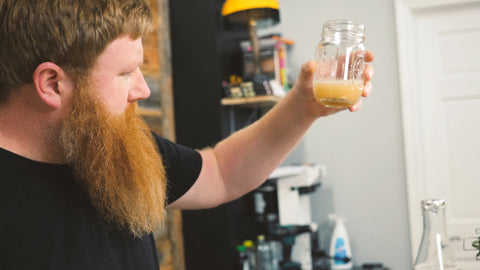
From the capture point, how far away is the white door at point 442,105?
3531 millimetres

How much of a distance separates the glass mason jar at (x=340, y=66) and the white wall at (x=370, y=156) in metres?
2.56

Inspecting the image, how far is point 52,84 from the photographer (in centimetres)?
98

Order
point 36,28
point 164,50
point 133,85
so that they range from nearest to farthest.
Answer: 1. point 36,28
2. point 133,85
3. point 164,50

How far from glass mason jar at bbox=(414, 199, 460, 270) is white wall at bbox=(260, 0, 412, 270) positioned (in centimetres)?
267

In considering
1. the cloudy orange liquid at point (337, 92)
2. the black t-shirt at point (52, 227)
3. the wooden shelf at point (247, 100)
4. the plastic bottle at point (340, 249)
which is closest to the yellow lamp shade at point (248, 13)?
the wooden shelf at point (247, 100)

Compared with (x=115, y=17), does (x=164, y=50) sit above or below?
above

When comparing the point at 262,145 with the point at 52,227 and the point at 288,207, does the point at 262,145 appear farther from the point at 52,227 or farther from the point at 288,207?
the point at 288,207

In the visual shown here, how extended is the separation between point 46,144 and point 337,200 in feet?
9.73

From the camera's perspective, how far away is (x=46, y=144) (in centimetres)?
102

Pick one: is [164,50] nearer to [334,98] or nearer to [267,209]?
[267,209]

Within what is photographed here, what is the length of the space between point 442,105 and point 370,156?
60 centimetres

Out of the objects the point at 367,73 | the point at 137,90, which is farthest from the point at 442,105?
the point at 137,90

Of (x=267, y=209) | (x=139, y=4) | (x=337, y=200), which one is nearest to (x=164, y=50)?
(x=267, y=209)

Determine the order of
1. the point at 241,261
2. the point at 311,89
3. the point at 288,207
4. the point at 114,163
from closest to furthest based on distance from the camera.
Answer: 1. the point at 114,163
2. the point at 311,89
3. the point at 241,261
4. the point at 288,207
